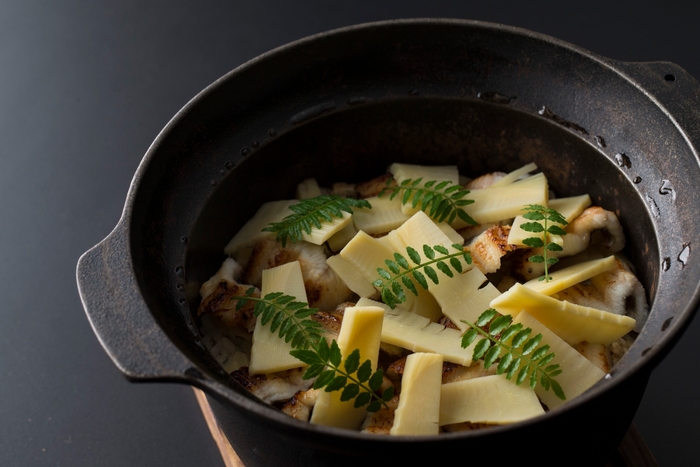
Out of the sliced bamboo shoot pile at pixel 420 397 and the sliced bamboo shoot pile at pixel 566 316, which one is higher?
the sliced bamboo shoot pile at pixel 566 316

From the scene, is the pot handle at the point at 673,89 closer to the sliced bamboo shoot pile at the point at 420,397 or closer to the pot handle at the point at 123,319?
the sliced bamboo shoot pile at the point at 420,397

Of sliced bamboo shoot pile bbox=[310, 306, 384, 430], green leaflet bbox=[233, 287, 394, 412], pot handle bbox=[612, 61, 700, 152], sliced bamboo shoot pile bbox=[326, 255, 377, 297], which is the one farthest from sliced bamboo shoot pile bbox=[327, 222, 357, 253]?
pot handle bbox=[612, 61, 700, 152]

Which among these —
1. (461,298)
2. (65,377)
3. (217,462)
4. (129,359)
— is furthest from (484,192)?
(65,377)

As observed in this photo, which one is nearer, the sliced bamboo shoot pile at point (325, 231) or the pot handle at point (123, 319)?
the pot handle at point (123, 319)

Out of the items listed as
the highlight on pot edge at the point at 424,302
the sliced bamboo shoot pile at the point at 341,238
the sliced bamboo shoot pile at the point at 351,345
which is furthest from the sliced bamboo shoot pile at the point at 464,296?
the sliced bamboo shoot pile at the point at 341,238

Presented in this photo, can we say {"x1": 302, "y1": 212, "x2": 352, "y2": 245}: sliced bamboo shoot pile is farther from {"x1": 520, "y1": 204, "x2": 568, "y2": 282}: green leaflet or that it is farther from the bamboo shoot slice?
{"x1": 520, "y1": 204, "x2": 568, "y2": 282}: green leaflet

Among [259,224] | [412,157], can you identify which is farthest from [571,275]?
[259,224]

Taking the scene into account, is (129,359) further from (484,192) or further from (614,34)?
(614,34)
